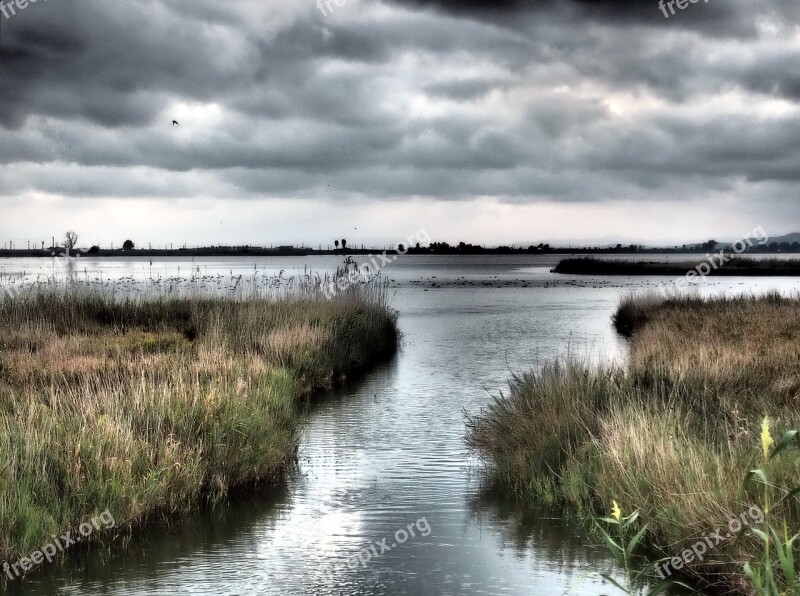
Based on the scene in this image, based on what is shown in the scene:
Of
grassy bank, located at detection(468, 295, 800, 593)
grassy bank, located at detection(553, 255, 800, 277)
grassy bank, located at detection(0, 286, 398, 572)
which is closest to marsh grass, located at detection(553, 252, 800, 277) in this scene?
grassy bank, located at detection(553, 255, 800, 277)

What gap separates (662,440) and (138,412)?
669cm

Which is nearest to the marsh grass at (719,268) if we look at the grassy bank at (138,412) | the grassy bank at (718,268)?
the grassy bank at (718,268)

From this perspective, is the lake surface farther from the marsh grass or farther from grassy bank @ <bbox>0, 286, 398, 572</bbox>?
the marsh grass

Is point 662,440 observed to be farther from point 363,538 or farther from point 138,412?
point 138,412

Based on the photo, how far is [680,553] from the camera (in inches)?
319

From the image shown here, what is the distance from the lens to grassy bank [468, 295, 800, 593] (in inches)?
312

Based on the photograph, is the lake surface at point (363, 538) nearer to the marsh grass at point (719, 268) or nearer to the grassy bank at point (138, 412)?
the grassy bank at point (138, 412)

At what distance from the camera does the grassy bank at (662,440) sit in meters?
7.93

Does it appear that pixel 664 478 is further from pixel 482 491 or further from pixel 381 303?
pixel 381 303

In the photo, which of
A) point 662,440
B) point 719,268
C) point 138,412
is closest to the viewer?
point 662,440

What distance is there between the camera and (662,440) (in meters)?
9.34

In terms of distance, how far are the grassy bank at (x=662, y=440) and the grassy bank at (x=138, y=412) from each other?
376 centimetres

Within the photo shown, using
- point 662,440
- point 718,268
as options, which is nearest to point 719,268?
point 718,268

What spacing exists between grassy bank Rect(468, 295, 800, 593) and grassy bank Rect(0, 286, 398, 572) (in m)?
3.76
